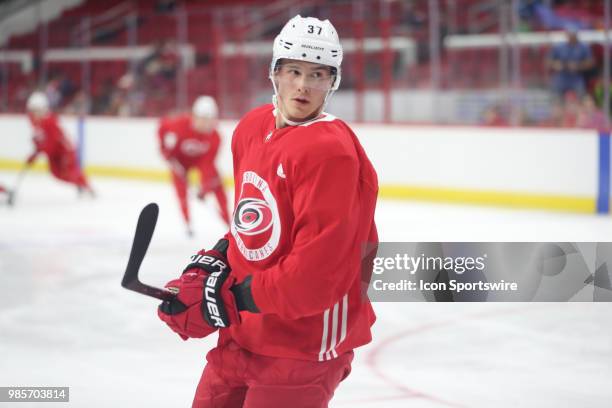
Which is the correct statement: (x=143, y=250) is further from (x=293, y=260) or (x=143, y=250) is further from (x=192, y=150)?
(x=192, y=150)

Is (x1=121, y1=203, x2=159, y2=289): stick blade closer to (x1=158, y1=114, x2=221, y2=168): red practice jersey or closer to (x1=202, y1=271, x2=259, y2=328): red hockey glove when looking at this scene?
(x1=202, y1=271, x2=259, y2=328): red hockey glove

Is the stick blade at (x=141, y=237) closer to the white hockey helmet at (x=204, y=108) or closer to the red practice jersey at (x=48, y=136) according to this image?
the white hockey helmet at (x=204, y=108)

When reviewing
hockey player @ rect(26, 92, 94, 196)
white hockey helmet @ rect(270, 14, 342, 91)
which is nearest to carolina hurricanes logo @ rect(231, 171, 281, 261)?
white hockey helmet @ rect(270, 14, 342, 91)

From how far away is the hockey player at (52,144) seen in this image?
11.3 metres

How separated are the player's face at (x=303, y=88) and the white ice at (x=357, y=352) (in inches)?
72.1

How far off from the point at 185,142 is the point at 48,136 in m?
3.37

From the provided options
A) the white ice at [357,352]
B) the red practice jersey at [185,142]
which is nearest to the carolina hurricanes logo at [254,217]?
the white ice at [357,352]

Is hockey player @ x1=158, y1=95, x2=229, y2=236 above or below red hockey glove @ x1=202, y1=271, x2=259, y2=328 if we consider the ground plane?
below

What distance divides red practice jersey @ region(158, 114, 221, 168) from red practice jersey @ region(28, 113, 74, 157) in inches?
127

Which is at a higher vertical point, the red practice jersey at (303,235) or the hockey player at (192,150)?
the red practice jersey at (303,235)

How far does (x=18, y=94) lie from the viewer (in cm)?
1523

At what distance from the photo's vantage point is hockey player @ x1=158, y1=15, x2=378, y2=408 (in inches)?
73.8

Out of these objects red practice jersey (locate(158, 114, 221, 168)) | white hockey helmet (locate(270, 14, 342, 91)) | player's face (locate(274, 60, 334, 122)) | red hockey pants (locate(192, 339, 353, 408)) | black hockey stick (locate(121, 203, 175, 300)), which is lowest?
red practice jersey (locate(158, 114, 221, 168))

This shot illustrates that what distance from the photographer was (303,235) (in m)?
1.88
